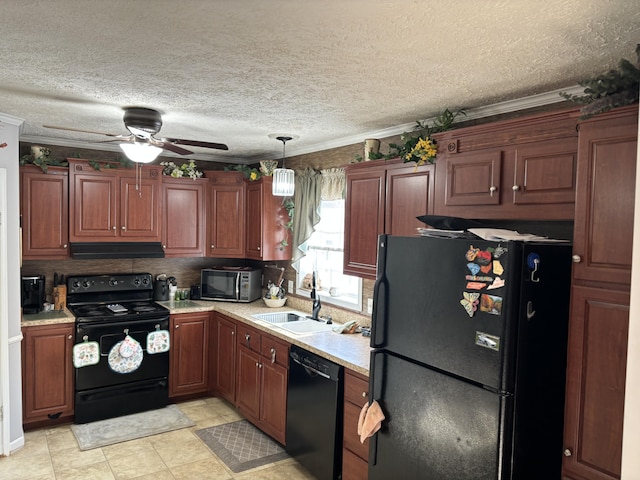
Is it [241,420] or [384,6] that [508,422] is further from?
Result: [241,420]

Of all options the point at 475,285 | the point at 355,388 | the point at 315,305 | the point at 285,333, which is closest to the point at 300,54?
the point at 475,285

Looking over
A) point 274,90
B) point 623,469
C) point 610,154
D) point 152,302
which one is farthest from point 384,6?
point 152,302

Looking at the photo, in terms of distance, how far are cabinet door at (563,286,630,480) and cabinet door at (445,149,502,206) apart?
790 mm

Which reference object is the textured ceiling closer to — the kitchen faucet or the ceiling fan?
the ceiling fan

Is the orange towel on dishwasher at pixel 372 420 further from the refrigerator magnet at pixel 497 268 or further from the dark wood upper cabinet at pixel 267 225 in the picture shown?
the dark wood upper cabinet at pixel 267 225

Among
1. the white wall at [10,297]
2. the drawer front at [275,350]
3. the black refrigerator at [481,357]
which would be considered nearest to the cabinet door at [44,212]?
the white wall at [10,297]

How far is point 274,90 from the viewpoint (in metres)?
2.58

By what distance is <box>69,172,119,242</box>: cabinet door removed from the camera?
165 inches

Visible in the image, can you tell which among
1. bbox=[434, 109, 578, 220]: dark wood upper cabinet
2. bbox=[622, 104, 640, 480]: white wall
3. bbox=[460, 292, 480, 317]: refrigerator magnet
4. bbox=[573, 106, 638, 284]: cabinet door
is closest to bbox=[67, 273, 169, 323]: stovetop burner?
bbox=[434, 109, 578, 220]: dark wood upper cabinet

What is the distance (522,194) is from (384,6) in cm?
121

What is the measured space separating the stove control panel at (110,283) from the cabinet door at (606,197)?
4066 mm

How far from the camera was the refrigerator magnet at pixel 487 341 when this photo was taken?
76.3 inches

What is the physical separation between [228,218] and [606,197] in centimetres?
378

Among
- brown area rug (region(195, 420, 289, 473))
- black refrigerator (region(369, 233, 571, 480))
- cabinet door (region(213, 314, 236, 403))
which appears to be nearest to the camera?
black refrigerator (region(369, 233, 571, 480))
